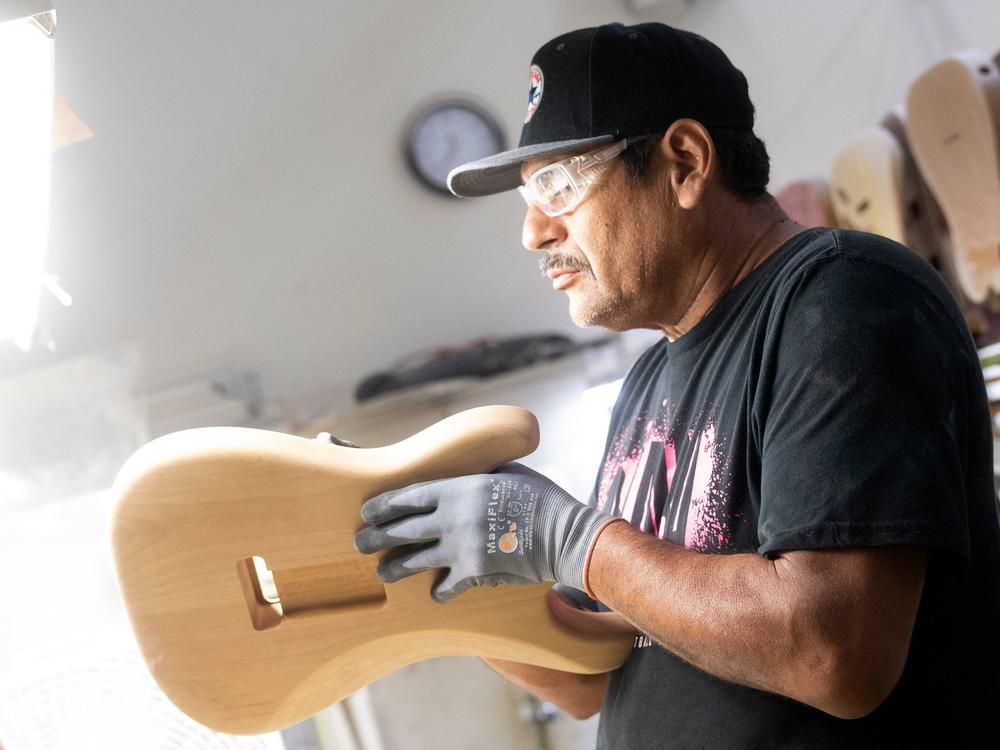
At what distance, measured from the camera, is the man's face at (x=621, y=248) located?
1.26m

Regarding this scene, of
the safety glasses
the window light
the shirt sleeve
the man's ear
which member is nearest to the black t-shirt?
the shirt sleeve

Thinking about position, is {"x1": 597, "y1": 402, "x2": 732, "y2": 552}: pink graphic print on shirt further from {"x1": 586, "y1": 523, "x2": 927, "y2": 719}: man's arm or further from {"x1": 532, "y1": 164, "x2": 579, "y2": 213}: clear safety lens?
{"x1": 532, "y1": 164, "x2": 579, "y2": 213}: clear safety lens

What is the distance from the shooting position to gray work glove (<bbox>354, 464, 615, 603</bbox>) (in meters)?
1.03

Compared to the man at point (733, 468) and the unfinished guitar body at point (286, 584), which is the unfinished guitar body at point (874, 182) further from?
the unfinished guitar body at point (286, 584)

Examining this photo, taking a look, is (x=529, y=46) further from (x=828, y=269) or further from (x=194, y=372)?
(x=828, y=269)

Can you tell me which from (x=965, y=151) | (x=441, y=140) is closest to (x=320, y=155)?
(x=441, y=140)

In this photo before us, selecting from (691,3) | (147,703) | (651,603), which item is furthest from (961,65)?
(147,703)

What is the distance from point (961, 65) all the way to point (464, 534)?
1924 mm

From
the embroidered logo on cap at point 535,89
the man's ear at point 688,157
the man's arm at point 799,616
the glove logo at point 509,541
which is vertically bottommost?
the man's arm at point 799,616

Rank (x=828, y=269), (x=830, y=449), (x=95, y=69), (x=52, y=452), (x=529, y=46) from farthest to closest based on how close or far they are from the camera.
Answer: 1. (x=529, y=46)
2. (x=95, y=69)
3. (x=52, y=452)
4. (x=828, y=269)
5. (x=830, y=449)

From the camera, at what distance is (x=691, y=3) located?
3.70 metres

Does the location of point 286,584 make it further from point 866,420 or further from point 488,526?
point 866,420

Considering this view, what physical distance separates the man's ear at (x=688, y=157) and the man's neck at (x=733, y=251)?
2.3 inches

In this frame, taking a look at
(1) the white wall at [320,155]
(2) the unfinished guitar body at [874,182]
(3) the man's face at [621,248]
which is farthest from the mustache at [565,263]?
(1) the white wall at [320,155]
